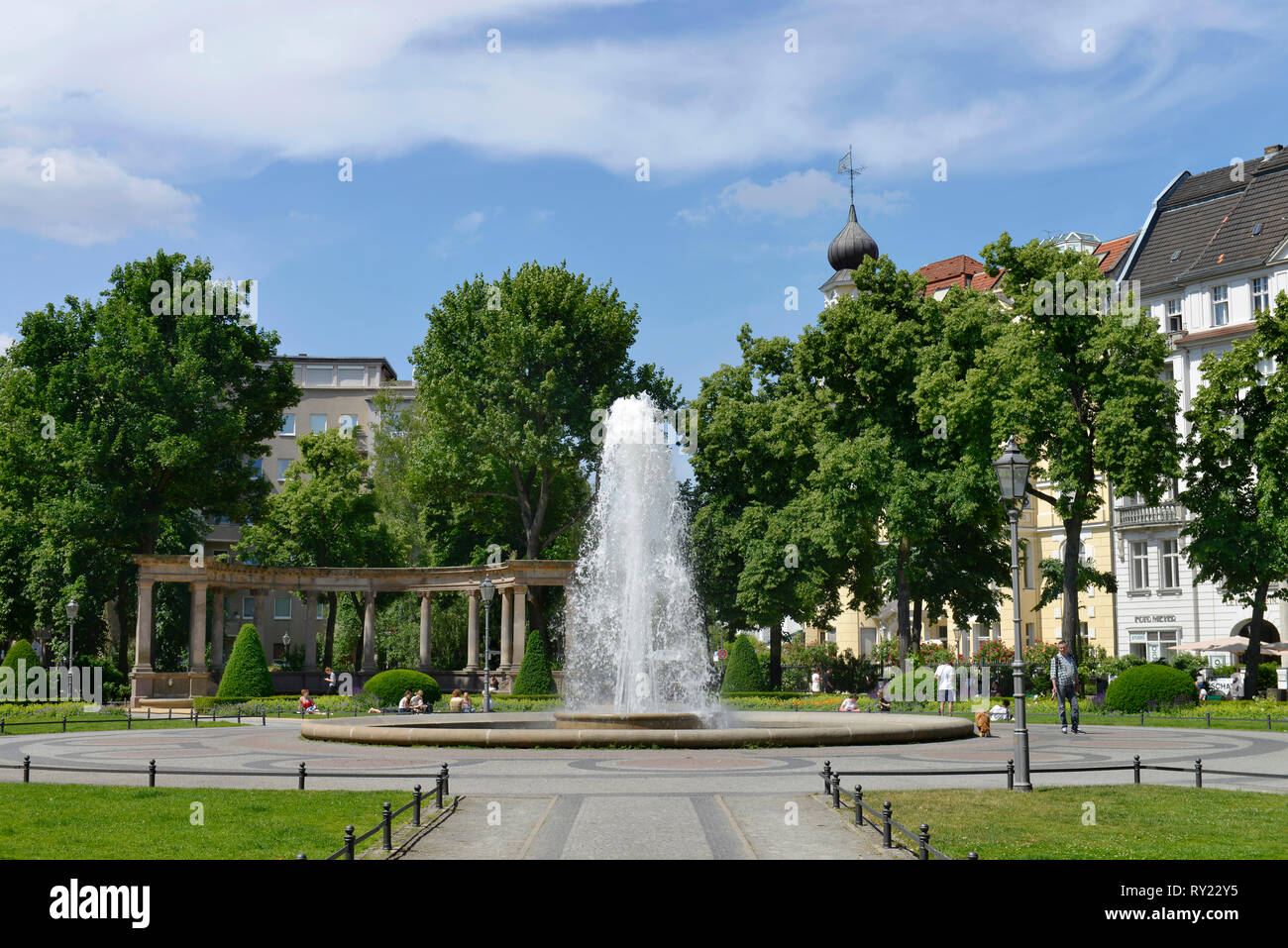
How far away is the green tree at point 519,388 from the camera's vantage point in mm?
56344

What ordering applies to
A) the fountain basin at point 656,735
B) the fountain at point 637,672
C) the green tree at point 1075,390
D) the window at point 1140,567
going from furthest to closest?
the window at point 1140,567, the green tree at point 1075,390, the fountain at point 637,672, the fountain basin at point 656,735

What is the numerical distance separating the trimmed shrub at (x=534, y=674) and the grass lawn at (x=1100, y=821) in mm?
31001

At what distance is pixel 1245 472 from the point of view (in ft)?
137

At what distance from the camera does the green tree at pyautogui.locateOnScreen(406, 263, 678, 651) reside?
185 ft

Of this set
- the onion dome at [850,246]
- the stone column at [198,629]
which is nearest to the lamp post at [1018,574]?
the stone column at [198,629]

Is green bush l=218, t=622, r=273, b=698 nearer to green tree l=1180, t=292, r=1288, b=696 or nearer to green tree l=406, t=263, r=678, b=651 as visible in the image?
green tree l=406, t=263, r=678, b=651

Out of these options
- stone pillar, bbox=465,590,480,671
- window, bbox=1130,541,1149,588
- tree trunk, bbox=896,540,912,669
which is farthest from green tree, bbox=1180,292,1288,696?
stone pillar, bbox=465,590,480,671

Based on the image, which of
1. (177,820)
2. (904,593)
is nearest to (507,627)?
(904,593)

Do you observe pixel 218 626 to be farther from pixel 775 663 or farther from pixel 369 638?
pixel 775 663

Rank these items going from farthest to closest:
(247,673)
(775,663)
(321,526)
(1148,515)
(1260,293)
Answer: (321,526)
(1148,515)
(1260,293)
(775,663)
(247,673)

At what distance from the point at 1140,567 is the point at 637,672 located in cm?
4013

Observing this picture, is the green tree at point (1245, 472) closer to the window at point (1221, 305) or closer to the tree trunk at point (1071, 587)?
the tree trunk at point (1071, 587)
